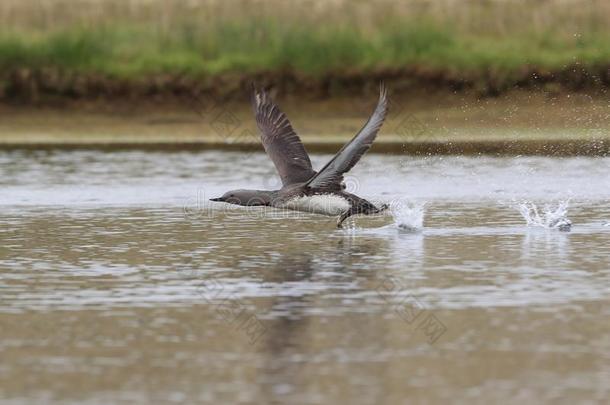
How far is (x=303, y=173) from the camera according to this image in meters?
15.8

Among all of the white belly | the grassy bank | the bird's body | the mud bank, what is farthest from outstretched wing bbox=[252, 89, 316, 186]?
the grassy bank

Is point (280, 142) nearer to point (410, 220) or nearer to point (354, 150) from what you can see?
point (410, 220)

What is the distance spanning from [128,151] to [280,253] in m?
11.4

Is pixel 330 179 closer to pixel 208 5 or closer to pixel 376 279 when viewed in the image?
pixel 376 279

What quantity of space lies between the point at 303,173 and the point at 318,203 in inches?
25.3

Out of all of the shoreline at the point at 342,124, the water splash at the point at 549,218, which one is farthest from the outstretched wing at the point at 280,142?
the shoreline at the point at 342,124

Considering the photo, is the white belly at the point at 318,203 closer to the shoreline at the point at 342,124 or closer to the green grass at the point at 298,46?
the shoreline at the point at 342,124

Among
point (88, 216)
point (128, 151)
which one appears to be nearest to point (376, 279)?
point (88, 216)

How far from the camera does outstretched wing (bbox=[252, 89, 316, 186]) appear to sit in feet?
52.2

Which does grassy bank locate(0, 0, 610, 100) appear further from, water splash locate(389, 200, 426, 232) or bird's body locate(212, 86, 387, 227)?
water splash locate(389, 200, 426, 232)

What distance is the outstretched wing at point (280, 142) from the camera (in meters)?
15.9

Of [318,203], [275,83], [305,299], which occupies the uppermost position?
[275,83]

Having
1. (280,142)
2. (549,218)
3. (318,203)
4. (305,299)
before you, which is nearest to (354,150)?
(318,203)

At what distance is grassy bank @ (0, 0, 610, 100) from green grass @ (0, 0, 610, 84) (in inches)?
0.9
